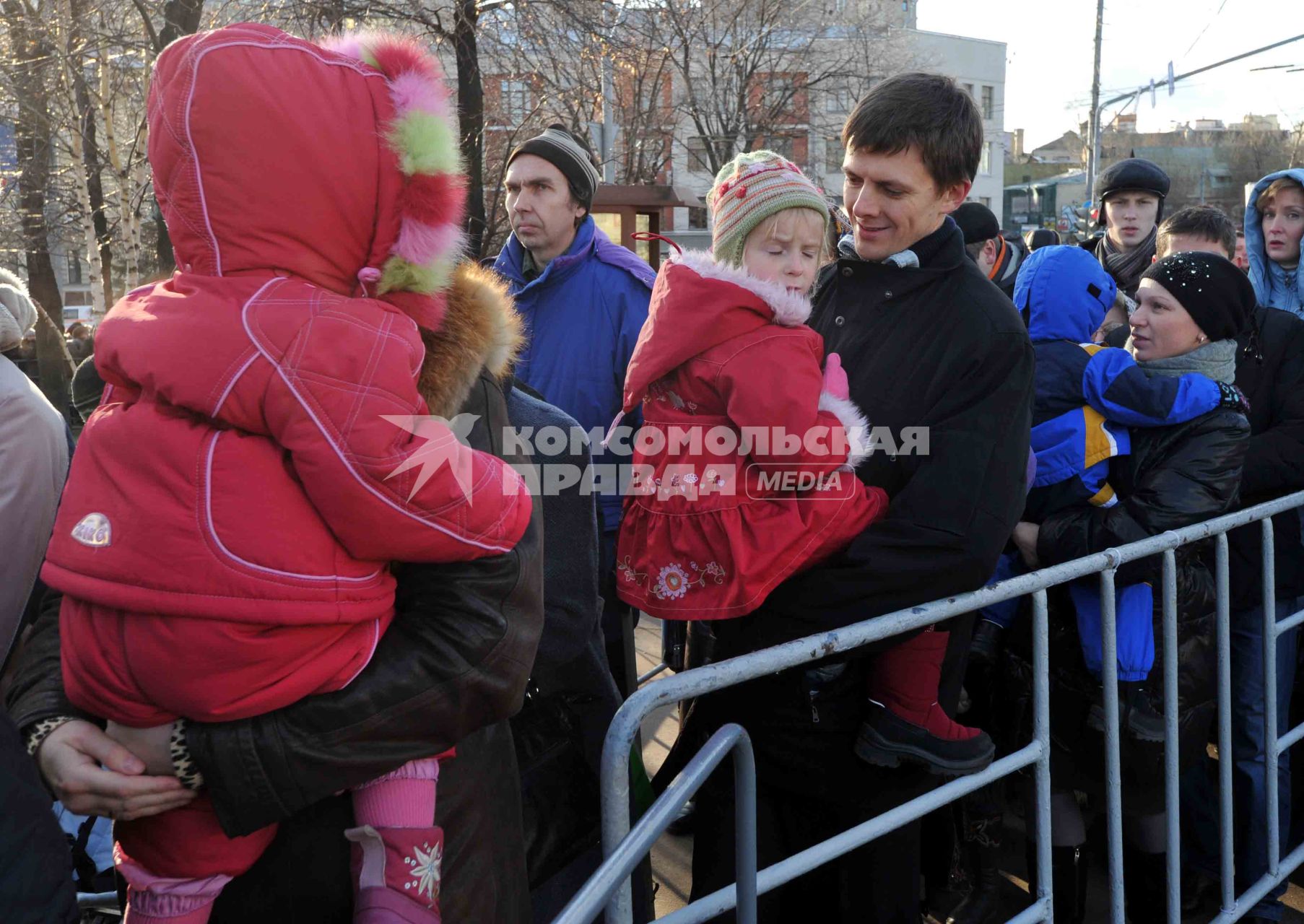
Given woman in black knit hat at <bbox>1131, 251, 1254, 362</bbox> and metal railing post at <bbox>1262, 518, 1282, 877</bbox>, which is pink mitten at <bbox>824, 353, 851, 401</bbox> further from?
metal railing post at <bbox>1262, 518, 1282, 877</bbox>

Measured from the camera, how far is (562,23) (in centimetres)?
1193

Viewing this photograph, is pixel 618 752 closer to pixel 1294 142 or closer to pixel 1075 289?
pixel 1075 289

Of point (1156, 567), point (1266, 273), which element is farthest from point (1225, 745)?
point (1266, 273)

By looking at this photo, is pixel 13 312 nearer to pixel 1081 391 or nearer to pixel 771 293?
pixel 771 293

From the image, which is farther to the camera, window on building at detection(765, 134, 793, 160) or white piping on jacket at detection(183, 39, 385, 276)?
window on building at detection(765, 134, 793, 160)

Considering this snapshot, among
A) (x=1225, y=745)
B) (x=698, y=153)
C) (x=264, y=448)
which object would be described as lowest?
(x=1225, y=745)

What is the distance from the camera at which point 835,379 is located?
200cm

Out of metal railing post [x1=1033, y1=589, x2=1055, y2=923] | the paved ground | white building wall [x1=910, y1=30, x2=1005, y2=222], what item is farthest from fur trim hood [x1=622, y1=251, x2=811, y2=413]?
white building wall [x1=910, y1=30, x2=1005, y2=222]

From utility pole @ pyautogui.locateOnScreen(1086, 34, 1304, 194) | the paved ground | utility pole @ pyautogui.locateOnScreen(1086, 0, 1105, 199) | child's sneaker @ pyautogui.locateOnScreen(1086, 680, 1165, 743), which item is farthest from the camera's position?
utility pole @ pyautogui.locateOnScreen(1086, 0, 1105, 199)

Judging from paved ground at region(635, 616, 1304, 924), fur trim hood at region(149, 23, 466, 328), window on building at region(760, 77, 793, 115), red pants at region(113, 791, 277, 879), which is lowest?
paved ground at region(635, 616, 1304, 924)

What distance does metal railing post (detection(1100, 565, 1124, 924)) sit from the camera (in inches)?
86.6

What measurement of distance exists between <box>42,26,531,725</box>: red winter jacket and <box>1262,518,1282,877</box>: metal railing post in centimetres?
226

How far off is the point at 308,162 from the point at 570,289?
223 cm

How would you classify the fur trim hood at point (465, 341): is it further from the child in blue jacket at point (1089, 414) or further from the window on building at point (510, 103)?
the window on building at point (510, 103)
